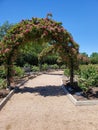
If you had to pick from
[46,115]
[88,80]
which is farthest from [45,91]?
[46,115]

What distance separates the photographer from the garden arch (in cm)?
1360

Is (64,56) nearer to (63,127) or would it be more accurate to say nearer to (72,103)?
(72,103)

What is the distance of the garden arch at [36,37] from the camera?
13602 mm

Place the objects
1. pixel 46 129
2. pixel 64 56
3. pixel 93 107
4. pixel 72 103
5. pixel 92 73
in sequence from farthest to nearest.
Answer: pixel 64 56
pixel 92 73
pixel 72 103
pixel 93 107
pixel 46 129

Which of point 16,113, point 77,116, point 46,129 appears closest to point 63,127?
point 46,129

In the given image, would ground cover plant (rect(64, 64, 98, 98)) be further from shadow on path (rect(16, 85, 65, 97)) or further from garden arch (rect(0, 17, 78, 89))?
garden arch (rect(0, 17, 78, 89))

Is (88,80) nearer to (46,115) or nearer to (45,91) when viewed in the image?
(45,91)

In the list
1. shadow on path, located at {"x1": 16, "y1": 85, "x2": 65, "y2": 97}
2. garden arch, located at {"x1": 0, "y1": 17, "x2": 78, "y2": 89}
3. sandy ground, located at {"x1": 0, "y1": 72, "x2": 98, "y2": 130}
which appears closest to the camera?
sandy ground, located at {"x1": 0, "y1": 72, "x2": 98, "y2": 130}

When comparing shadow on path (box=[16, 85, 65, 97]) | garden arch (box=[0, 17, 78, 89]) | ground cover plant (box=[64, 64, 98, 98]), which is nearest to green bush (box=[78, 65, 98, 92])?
ground cover plant (box=[64, 64, 98, 98])

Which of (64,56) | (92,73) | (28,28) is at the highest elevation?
(28,28)

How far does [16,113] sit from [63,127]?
246cm

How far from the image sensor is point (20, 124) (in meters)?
7.32

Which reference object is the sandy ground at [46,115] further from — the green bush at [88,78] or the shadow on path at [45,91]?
the shadow on path at [45,91]

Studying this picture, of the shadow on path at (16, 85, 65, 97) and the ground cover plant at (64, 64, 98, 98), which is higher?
the ground cover plant at (64, 64, 98, 98)
